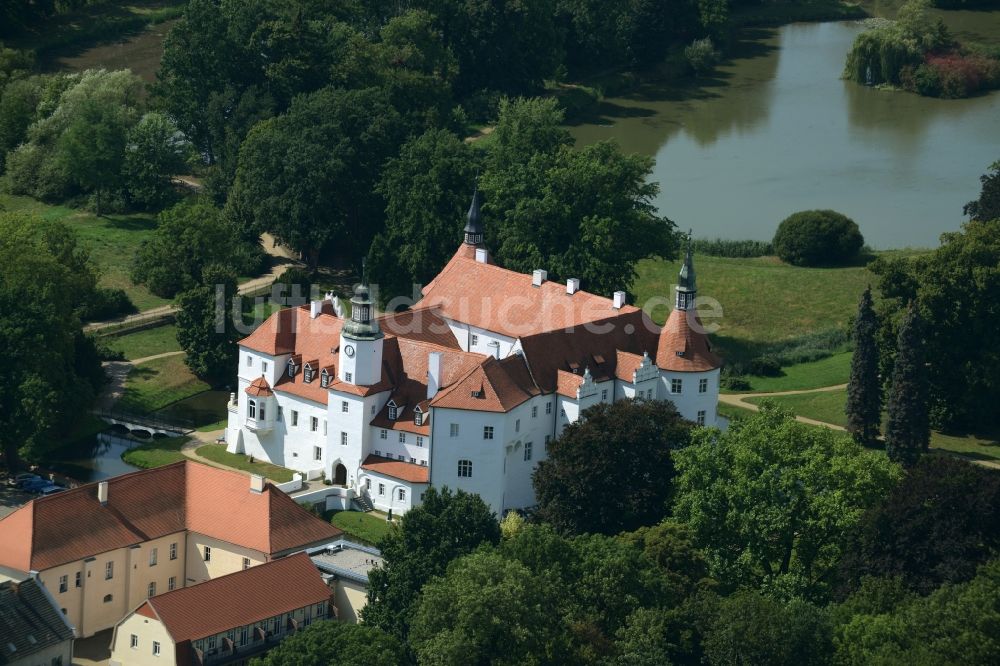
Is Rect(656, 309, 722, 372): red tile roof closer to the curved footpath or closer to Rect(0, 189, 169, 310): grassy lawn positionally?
the curved footpath

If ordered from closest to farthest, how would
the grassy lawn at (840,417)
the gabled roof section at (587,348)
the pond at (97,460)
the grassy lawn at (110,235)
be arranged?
the gabled roof section at (587,348), the pond at (97,460), the grassy lawn at (840,417), the grassy lawn at (110,235)

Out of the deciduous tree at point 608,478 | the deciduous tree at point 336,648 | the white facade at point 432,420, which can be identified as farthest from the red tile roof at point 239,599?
the deciduous tree at point 608,478

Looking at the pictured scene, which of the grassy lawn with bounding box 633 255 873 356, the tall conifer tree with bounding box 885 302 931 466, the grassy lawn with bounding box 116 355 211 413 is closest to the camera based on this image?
the tall conifer tree with bounding box 885 302 931 466

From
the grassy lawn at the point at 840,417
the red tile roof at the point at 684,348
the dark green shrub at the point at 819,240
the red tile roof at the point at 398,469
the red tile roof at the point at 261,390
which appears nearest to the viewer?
the red tile roof at the point at 398,469

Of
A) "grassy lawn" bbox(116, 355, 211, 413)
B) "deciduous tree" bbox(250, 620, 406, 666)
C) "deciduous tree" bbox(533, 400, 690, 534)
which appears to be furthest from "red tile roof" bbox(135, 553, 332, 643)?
"grassy lawn" bbox(116, 355, 211, 413)

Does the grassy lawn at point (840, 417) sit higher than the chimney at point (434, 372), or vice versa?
the chimney at point (434, 372)

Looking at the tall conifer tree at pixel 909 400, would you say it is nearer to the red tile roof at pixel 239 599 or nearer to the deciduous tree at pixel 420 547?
the deciduous tree at pixel 420 547
